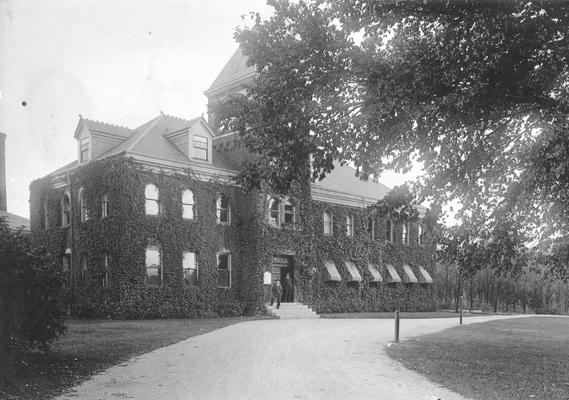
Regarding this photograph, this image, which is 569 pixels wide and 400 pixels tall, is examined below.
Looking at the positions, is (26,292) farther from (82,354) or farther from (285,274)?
(285,274)

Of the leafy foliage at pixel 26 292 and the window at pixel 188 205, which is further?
the window at pixel 188 205

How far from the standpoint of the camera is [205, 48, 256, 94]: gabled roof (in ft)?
111

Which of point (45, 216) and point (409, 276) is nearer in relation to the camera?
point (45, 216)

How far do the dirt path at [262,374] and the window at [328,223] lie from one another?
64.0 feet

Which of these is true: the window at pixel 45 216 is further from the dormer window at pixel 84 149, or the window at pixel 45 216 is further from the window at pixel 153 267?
the window at pixel 153 267

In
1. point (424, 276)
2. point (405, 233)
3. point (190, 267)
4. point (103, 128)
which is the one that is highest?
point (103, 128)

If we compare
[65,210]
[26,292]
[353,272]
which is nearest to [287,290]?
[353,272]

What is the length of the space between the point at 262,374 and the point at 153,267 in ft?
59.2

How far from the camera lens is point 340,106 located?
40.7 feet

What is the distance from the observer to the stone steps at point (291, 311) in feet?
96.7

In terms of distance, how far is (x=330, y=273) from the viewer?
34375 millimetres

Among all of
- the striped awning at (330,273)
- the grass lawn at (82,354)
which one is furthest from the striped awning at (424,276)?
the grass lawn at (82,354)

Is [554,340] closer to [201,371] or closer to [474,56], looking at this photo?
[474,56]

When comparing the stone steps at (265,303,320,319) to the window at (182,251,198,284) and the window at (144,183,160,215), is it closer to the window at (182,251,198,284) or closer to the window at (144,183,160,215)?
the window at (182,251,198,284)
